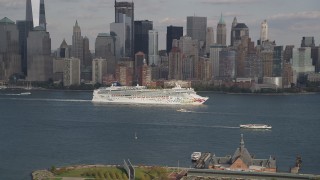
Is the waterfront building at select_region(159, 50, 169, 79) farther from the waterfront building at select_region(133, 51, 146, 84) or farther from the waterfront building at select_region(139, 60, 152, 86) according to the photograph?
the waterfront building at select_region(139, 60, 152, 86)

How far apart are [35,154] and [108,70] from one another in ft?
143

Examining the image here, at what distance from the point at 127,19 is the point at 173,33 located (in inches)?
185

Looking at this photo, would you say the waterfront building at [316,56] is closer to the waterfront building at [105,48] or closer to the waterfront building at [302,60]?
the waterfront building at [302,60]

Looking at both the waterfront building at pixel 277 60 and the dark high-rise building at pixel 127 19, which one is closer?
the waterfront building at pixel 277 60

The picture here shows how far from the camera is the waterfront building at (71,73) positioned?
2094 inches

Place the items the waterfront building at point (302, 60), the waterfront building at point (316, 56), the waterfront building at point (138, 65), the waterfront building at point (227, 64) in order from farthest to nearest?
the waterfront building at point (316, 56)
the waterfront building at point (302, 60)
the waterfront building at point (227, 64)
the waterfront building at point (138, 65)

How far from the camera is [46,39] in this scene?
206ft

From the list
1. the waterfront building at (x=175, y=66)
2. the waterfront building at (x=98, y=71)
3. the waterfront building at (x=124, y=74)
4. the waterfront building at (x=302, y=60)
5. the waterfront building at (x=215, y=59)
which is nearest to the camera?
the waterfront building at (x=124, y=74)

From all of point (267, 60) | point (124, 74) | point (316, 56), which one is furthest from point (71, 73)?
point (316, 56)

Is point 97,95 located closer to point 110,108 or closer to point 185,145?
point 110,108

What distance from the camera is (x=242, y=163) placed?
45.7 feet

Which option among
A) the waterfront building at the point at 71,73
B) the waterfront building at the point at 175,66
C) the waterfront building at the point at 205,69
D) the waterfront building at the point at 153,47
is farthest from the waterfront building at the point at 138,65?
the waterfront building at the point at 153,47

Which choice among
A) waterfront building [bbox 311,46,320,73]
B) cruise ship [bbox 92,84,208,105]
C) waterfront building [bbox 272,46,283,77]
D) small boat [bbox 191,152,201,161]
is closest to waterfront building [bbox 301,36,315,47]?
waterfront building [bbox 311,46,320,73]

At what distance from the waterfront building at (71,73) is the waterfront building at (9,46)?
415 inches
